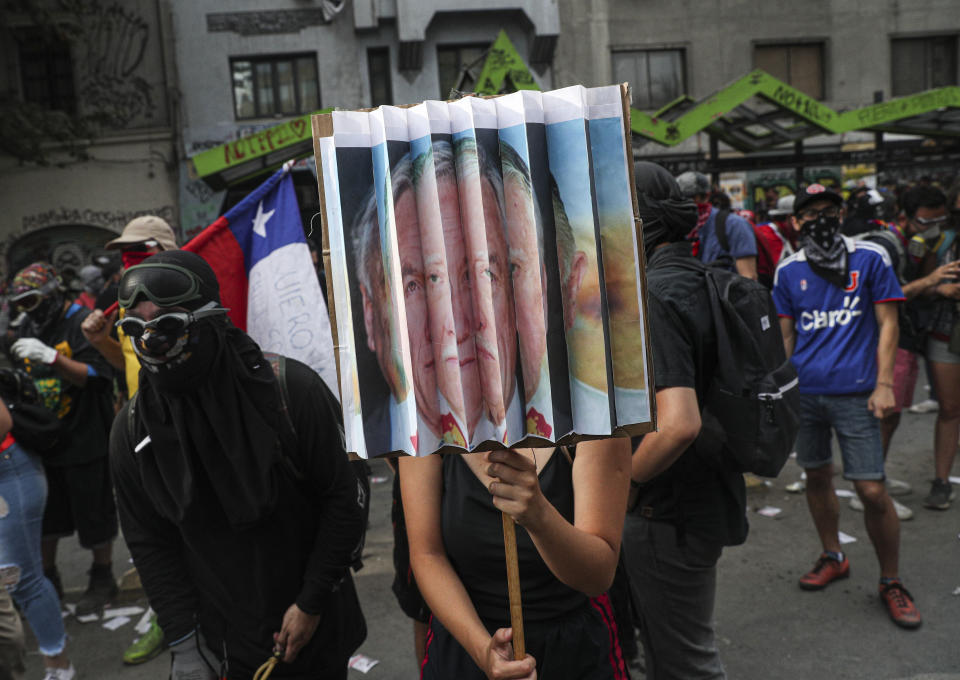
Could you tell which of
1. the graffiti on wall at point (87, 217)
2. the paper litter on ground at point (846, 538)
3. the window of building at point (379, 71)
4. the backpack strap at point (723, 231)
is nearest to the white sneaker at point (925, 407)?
the backpack strap at point (723, 231)

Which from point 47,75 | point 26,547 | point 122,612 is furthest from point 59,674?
point 47,75

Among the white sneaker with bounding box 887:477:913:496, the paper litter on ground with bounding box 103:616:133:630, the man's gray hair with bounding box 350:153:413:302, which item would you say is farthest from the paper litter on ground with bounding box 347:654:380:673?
the white sneaker with bounding box 887:477:913:496

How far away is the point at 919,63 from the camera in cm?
2039

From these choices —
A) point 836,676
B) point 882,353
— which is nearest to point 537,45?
point 882,353

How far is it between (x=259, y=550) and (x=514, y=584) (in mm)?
1123

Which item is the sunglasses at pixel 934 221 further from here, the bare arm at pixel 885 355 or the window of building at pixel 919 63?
the window of building at pixel 919 63

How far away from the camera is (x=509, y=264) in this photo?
1.51 meters

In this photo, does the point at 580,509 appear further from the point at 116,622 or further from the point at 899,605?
the point at 116,622

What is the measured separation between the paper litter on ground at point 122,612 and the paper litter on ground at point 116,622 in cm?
4

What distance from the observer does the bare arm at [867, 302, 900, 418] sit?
397cm

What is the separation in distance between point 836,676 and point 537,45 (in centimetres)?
1707

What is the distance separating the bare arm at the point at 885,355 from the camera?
3.97 meters

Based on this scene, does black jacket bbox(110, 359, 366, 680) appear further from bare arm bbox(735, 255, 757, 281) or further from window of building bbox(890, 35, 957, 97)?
window of building bbox(890, 35, 957, 97)

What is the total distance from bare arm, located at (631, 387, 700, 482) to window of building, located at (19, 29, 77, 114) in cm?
1854
